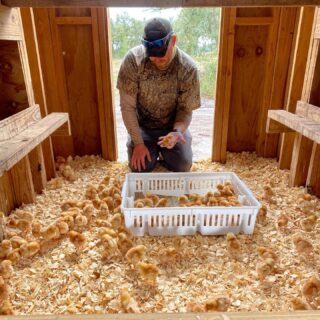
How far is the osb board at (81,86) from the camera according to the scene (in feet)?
7.93

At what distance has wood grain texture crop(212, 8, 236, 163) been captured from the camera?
2322 millimetres

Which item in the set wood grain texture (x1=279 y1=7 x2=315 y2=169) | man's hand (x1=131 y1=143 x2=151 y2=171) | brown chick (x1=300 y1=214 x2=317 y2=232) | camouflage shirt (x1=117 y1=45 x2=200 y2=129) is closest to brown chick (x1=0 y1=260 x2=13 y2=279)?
man's hand (x1=131 y1=143 x2=151 y2=171)

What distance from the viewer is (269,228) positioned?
1.67m

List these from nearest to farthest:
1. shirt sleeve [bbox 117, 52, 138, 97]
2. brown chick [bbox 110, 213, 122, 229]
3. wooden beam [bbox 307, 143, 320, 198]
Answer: brown chick [bbox 110, 213, 122, 229] < wooden beam [bbox 307, 143, 320, 198] < shirt sleeve [bbox 117, 52, 138, 97]

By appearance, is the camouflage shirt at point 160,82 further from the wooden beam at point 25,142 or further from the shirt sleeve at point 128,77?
the wooden beam at point 25,142

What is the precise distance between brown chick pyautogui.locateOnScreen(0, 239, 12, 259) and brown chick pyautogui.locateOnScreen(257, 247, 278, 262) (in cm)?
113

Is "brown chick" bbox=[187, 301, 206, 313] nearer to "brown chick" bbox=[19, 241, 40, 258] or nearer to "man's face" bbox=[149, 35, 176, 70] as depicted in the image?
"brown chick" bbox=[19, 241, 40, 258]

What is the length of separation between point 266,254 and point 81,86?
1.94 metres

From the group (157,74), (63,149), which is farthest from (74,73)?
(157,74)

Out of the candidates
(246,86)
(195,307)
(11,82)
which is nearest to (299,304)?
(195,307)

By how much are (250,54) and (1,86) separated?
6.10 feet

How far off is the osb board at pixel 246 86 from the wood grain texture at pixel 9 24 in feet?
5.24

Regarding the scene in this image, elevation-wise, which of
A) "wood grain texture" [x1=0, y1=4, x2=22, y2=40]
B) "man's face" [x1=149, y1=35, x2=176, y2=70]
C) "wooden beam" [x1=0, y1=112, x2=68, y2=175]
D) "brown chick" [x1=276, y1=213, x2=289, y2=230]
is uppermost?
"wood grain texture" [x1=0, y1=4, x2=22, y2=40]

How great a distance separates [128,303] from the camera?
1097 mm
